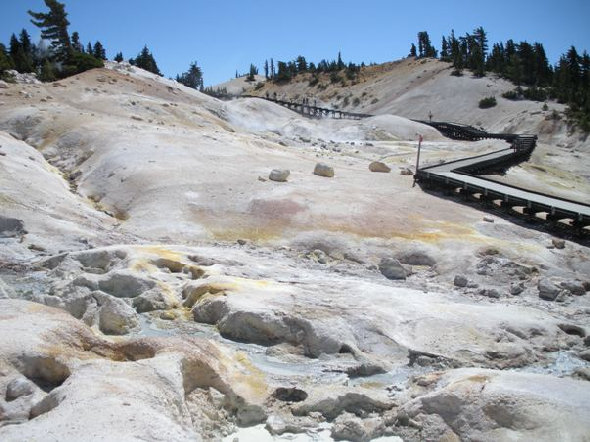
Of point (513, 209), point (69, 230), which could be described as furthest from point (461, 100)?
point (69, 230)

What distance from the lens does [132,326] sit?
1374 cm

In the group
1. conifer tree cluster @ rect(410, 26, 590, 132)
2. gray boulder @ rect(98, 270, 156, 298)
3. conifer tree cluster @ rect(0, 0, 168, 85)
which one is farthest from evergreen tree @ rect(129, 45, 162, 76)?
gray boulder @ rect(98, 270, 156, 298)

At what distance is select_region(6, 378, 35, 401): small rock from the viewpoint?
8.21 meters

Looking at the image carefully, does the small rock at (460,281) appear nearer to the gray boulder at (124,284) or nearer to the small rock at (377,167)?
the gray boulder at (124,284)

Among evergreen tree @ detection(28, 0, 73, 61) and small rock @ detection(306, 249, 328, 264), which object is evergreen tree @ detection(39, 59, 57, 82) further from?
small rock @ detection(306, 249, 328, 264)

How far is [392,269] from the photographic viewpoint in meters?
20.6

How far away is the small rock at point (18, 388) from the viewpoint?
26.9ft

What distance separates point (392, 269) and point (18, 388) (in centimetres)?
1444

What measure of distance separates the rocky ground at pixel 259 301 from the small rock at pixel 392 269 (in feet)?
0.21

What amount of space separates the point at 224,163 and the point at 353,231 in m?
12.0

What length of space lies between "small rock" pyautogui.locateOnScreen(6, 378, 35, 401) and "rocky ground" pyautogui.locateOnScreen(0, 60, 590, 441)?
27 mm

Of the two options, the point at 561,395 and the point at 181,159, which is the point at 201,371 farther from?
the point at 181,159

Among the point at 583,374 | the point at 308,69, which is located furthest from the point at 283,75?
the point at 583,374

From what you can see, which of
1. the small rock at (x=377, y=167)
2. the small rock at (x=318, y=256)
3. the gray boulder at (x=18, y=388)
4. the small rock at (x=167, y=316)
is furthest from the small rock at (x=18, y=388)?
the small rock at (x=377, y=167)
